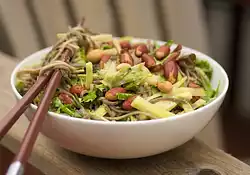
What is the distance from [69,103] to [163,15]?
1.24 metres

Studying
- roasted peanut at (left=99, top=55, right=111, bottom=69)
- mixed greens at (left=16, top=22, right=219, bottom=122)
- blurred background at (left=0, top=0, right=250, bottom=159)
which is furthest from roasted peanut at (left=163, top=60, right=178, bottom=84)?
blurred background at (left=0, top=0, right=250, bottom=159)

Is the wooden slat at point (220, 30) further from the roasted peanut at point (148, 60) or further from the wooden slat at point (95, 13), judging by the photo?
the roasted peanut at point (148, 60)

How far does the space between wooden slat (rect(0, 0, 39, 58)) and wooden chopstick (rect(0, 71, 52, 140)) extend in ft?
3.18

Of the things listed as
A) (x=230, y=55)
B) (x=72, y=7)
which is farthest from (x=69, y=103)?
(x=230, y=55)

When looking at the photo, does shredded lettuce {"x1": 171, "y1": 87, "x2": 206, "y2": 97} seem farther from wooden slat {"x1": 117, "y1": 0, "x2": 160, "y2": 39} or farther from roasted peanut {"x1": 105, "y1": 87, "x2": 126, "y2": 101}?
wooden slat {"x1": 117, "y1": 0, "x2": 160, "y2": 39}

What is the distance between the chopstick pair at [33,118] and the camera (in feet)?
1.70

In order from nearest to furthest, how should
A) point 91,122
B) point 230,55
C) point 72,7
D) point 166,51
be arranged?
point 91,122, point 166,51, point 72,7, point 230,55

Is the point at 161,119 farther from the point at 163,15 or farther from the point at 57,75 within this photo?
the point at 163,15

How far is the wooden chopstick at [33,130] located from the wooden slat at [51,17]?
1017 millimetres

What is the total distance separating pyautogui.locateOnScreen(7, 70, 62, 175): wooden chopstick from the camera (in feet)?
1.67

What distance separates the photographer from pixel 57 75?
0.73 metres

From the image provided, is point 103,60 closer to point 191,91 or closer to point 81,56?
point 81,56

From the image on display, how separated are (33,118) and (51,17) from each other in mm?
1155

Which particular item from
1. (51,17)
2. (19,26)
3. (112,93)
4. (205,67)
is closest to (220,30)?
(51,17)
